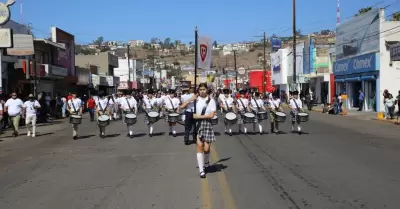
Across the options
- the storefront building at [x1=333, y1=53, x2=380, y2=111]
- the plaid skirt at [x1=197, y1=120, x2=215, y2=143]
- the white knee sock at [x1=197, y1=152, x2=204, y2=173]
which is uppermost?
the storefront building at [x1=333, y1=53, x2=380, y2=111]

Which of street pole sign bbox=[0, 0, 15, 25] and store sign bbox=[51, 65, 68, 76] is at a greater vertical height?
street pole sign bbox=[0, 0, 15, 25]

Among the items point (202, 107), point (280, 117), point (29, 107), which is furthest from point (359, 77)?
point (202, 107)

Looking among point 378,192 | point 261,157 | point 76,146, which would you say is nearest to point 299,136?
point 261,157

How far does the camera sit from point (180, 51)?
641 feet

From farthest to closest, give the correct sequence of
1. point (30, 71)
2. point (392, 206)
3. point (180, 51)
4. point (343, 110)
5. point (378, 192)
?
point (180, 51)
point (343, 110)
point (30, 71)
point (378, 192)
point (392, 206)

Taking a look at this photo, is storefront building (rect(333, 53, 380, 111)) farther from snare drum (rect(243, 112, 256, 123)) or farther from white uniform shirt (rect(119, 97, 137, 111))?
white uniform shirt (rect(119, 97, 137, 111))

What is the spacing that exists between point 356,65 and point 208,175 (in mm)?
32056

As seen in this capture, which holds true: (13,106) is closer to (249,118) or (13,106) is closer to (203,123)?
(249,118)

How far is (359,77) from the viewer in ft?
127

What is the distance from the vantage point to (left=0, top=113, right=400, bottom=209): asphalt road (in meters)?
7.73

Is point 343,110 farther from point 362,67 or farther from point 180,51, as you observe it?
point 180,51

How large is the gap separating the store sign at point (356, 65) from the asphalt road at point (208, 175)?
20.3 meters

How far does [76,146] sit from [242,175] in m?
8.01

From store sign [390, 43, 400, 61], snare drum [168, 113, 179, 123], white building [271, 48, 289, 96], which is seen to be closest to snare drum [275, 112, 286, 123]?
snare drum [168, 113, 179, 123]
